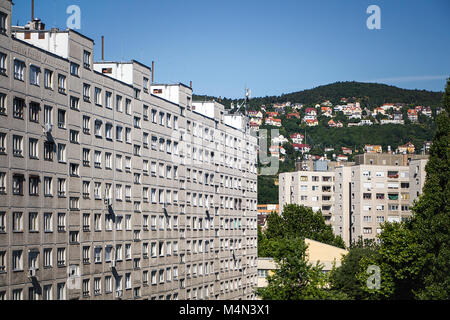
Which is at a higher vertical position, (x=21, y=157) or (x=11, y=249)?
(x=21, y=157)

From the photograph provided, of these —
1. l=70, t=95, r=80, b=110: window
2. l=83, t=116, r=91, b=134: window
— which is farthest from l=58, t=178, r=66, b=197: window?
l=70, t=95, r=80, b=110: window

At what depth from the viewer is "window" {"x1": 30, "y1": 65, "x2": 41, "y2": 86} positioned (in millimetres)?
49812

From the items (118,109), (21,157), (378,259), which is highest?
(118,109)

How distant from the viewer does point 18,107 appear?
48.5 meters

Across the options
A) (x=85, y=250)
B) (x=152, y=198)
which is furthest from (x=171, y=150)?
(x=85, y=250)

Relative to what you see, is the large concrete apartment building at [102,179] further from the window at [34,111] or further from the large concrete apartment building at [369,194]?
the large concrete apartment building at [369,194]

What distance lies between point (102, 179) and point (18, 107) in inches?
538

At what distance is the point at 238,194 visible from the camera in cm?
10150

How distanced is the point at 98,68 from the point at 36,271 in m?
23.9

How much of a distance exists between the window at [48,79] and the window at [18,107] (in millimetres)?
3136

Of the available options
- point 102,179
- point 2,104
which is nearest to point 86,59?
point 102,179

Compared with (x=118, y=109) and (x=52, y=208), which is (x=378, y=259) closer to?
(x=118, y=109)
